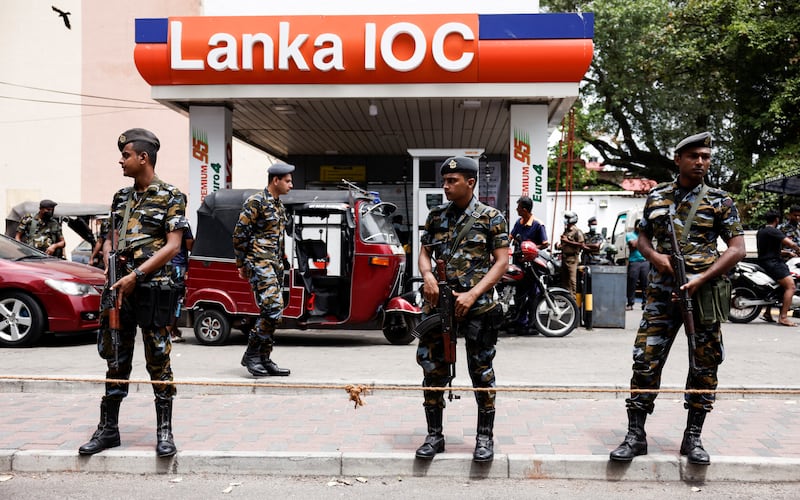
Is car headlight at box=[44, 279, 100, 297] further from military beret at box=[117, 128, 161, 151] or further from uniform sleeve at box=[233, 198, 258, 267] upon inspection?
military beret at box=[117, 128, 161, 151]

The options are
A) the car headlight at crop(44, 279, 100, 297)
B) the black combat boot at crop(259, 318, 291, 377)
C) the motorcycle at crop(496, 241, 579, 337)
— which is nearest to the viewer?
the black combat boot at crop(259, 318, 291, 377)

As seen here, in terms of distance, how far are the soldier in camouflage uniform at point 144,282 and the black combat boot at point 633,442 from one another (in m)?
2.82

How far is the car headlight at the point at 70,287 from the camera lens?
9.42 m

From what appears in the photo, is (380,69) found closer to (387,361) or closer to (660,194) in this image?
(387,361)

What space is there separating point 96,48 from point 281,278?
19931mm

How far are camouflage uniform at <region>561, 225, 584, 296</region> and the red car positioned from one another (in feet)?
22.4

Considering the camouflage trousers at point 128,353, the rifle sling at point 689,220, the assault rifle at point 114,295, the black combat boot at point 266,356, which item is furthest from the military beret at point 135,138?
the rifle sling at point 689,220

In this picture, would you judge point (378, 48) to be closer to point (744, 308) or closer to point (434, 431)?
point (434, 431)

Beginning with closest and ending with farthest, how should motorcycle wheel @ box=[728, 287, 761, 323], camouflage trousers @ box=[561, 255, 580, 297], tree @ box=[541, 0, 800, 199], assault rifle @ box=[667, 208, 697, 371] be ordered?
assault rifle @ box=[667, 208, 697, 371] → camouflage trousers @ box=[561, 255, 580, 297] → motorcycle wheel @ box=[728, 287, 761, 323] → tree @ box=[541, 0, 800, 199]

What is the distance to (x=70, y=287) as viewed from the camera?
950 cm

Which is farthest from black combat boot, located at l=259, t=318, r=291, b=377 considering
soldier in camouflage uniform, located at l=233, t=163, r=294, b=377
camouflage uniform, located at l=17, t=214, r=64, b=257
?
camouflage uniform, located at l=17, t=214, r=64, b=257

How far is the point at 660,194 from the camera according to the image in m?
4.82

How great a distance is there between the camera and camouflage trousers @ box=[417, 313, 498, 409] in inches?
184

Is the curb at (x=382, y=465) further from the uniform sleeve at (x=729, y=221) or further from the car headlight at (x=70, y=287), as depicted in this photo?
the car headlight at (x=70, y=287)
